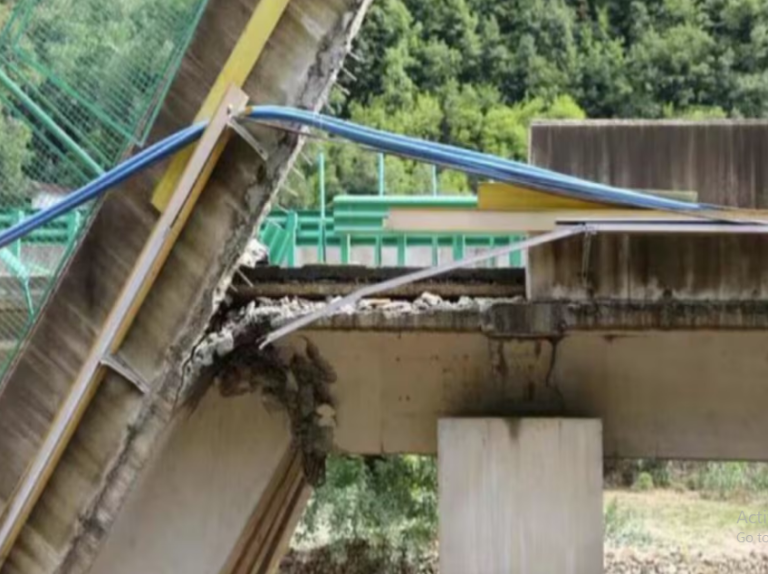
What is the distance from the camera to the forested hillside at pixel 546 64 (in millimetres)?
49719

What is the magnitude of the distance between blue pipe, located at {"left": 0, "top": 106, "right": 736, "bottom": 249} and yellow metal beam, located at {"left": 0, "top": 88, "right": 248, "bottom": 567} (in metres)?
0.11

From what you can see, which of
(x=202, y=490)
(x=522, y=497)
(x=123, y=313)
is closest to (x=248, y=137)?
(x=123, y=313)

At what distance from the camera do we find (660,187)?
256 inches

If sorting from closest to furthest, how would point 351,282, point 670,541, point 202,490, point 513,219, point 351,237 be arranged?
point 513,219 < point 351,282 < point 202,490 < point 351,237 < point 670,541

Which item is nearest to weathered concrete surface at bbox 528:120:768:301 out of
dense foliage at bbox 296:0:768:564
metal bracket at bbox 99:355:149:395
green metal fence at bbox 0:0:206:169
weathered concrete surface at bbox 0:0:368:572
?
weathered concrete surface at bbox 0:0:368:572

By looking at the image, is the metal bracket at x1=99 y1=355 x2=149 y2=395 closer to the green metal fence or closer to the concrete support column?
the green metal fence

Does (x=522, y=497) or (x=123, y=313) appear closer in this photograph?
(x=123, y=313)

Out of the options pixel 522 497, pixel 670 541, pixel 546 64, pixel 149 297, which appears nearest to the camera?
pixel 149 297

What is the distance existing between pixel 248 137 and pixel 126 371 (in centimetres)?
143

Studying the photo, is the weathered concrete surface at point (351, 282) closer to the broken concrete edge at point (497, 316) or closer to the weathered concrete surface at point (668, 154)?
the broken concrete edge at point (497, 316)

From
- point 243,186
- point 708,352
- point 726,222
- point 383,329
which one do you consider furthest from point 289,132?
point 708,352

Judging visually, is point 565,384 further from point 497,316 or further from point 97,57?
point 97,57

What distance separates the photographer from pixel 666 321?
22.0 ft

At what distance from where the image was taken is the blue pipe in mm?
5715
